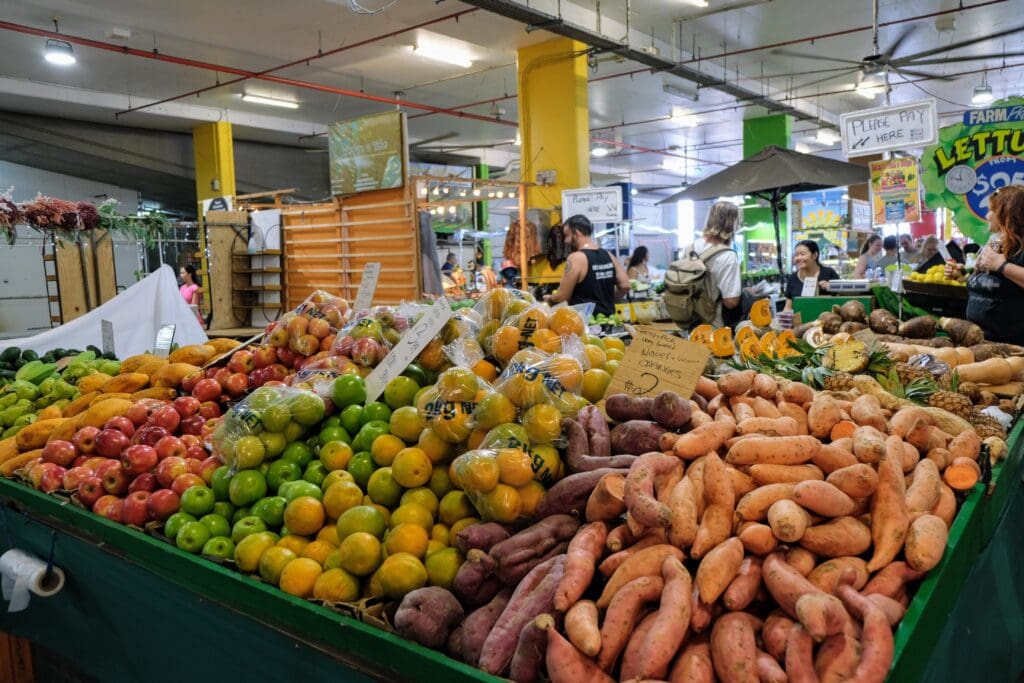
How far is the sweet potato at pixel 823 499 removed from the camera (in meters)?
1.38

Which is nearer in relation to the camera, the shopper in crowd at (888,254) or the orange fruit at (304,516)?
the orange fruit at (304,516)

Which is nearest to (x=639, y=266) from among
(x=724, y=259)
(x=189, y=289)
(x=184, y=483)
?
(x=189, y=289)

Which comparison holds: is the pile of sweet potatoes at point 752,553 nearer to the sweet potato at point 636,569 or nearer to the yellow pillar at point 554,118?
the sweet potato at point 636,569

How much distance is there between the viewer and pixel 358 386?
7.34 feet

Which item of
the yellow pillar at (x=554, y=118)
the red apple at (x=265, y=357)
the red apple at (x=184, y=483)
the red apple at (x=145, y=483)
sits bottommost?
the red apple at (x=145, y=483)

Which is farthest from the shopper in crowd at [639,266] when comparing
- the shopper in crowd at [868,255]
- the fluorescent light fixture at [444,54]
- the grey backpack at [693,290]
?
the grey backpack at [693,290]

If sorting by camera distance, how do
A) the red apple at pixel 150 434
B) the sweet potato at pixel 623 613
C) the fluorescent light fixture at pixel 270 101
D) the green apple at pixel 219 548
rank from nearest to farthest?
the sweet potato at pixel 623 613, the green apple at pixel 219 548, the red apple at pixel 150 434, the fluorescent light fixture at pixel 270 101

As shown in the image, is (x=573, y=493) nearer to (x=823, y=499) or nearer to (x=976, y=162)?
(x=823, y=499)

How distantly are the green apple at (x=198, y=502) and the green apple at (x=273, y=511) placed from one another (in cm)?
20

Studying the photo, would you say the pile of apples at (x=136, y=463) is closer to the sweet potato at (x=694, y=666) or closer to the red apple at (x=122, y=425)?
the red apple at (x=122, y=425)

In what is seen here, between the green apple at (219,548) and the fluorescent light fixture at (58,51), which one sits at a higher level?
the fluorescent light fixture at (58,51)

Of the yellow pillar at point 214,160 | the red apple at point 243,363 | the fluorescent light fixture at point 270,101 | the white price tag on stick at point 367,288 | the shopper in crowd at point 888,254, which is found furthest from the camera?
the yellow pillar at point 214,160

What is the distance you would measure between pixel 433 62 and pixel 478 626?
455 inches

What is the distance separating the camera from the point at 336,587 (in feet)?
5.27
